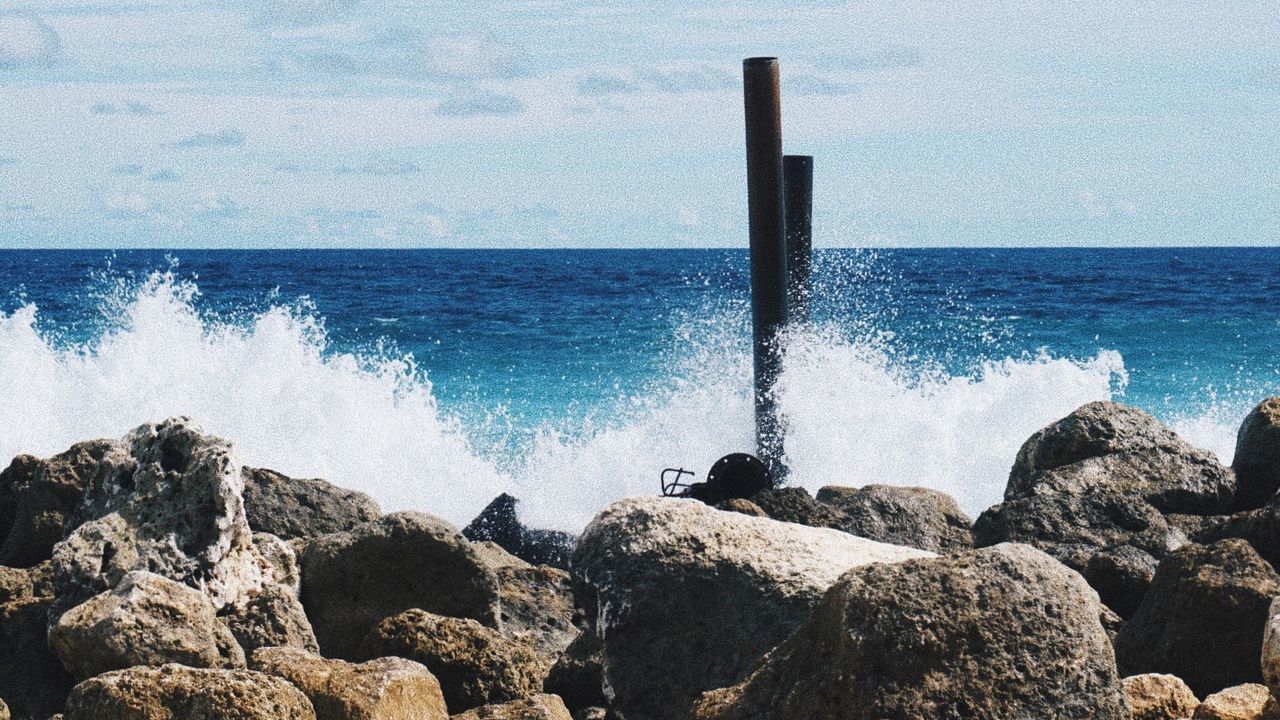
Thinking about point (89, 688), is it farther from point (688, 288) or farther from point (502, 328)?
Answer: point (688, 288)

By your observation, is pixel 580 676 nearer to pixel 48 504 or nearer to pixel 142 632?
pixel 142 632

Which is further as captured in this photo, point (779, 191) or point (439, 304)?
point (439, 304)

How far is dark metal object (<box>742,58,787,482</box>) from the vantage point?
823 centimetres

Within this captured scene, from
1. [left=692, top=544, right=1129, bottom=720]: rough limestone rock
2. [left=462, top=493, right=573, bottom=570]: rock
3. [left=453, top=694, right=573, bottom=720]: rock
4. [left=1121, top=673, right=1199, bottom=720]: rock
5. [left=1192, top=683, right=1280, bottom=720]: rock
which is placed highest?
[left=692, top=544, right=1129, bottom=720]: rough limestone rock

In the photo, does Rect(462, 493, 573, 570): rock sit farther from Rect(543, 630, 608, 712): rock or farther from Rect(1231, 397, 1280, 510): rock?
Rect(1231, 397, 1280, 510): rock

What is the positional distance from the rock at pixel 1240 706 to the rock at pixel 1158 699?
11cm

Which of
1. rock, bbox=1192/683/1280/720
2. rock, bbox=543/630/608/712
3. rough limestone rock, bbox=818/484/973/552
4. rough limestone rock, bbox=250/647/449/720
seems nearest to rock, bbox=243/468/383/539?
rock, bbox=543/630/608/712

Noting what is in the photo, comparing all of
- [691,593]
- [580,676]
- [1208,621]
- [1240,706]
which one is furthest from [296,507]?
[1240,706]

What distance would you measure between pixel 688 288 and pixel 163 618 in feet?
99.2

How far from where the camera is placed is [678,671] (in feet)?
12.1

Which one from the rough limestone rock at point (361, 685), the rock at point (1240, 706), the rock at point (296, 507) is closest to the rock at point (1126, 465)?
the rock at point (1240, 706)

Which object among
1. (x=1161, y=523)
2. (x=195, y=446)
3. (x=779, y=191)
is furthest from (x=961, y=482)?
(x=195, y=446)

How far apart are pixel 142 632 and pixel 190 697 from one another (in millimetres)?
607

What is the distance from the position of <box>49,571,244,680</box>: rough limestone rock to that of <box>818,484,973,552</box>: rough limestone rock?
2892 millimetres
